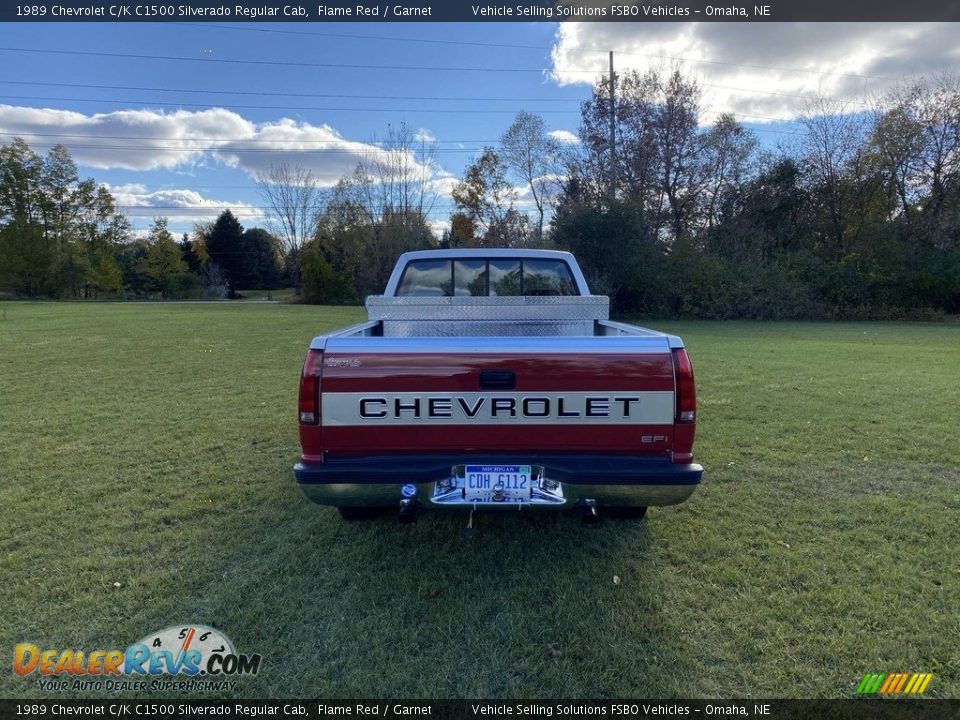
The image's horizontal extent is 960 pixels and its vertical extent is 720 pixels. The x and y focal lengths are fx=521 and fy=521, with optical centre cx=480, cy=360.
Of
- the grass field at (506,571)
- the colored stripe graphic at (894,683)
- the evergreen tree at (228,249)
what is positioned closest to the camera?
the colored stripe graphic at (894,683)

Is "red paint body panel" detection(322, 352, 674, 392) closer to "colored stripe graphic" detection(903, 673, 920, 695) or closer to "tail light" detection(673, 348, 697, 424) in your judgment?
"tail light" detection(673, 348, 697, 424)

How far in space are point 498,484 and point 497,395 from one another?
443 mm

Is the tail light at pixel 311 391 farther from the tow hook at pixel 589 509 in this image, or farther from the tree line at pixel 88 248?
the tree line at pixel 88 248

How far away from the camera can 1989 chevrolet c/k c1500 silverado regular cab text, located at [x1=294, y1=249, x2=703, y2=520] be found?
101 inches

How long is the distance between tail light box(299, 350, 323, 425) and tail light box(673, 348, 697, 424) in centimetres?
177

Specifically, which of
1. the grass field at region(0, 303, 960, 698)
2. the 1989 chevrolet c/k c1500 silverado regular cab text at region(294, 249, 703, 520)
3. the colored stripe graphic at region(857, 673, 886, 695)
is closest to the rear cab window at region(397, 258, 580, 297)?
the grass field at region(0, 303, 960, 698)

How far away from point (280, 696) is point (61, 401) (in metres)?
6.92

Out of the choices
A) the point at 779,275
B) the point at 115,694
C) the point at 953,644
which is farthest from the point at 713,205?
the point at 115,694

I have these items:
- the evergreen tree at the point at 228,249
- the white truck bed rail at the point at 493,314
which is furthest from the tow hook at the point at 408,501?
the evergreen tree at the point at 228,249

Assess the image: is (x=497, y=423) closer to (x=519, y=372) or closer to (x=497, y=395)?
(x=497, y=395)

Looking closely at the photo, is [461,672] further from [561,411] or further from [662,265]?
[662,265]

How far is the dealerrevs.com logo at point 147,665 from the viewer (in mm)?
2264

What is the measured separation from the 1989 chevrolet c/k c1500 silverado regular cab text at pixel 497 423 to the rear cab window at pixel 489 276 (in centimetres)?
253

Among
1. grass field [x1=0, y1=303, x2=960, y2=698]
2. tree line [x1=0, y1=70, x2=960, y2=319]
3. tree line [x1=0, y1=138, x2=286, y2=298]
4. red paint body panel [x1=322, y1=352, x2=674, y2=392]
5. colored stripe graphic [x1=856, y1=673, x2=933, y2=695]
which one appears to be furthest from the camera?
tree line [x1=0, y1=138, x2=286, y2=298]
